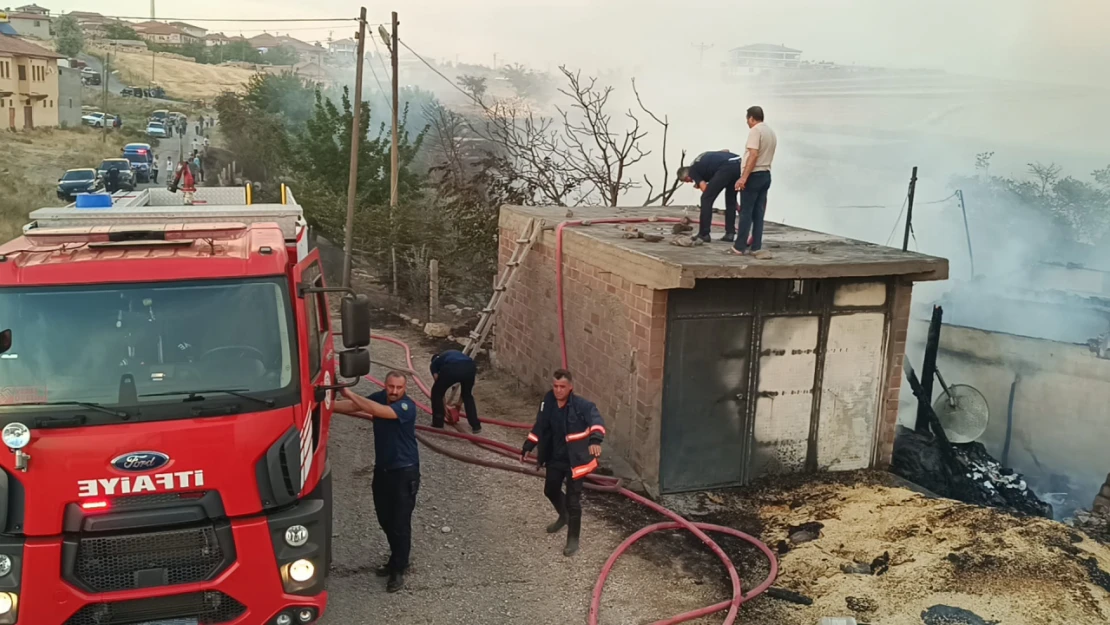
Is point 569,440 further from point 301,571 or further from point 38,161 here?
point 38,161

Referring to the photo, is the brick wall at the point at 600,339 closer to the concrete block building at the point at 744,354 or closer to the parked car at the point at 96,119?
the concrete block building at the point at 744,354

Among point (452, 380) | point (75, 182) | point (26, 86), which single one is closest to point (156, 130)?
point (26, 86)

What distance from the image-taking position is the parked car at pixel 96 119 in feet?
154

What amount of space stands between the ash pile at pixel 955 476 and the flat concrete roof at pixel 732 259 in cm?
329

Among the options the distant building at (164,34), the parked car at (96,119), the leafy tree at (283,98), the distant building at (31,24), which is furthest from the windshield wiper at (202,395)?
the distant building at (164,34)

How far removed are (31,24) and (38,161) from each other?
115 ft

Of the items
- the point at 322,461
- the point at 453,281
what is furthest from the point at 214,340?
the point at 453,281

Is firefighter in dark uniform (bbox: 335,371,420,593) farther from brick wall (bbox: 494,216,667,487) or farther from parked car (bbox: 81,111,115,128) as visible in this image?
parked car (bbox: 81,111,115,128)

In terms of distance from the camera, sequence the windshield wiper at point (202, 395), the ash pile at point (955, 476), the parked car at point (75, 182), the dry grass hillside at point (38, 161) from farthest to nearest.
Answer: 1. the dry grass hillside at point (38, 161)
2. the parked car at point (75, 182)
3. the ash pile at point (955, 476)
4. the windshield wiper at point (202, 395)

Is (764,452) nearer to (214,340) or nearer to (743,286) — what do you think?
(743,286)

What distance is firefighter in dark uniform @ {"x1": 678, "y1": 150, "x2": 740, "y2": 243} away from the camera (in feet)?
32.7

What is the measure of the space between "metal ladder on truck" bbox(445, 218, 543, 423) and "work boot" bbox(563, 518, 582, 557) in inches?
181

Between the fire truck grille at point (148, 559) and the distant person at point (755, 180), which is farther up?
the distant person at point (755, 180)

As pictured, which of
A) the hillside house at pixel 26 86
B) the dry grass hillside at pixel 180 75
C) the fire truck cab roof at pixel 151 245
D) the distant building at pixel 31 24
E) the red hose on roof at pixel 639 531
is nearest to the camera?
the fire truck cab roof at pixel 151 245
